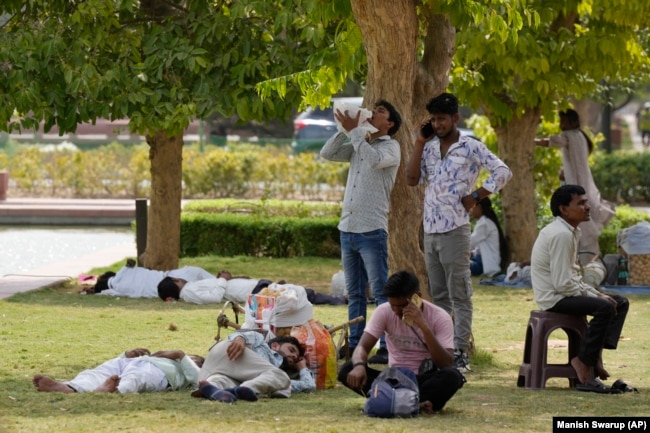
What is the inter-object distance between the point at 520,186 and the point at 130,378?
8594 mm

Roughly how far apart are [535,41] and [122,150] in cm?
1424

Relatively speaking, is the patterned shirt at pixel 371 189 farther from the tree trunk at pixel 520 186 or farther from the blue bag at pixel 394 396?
the tree trunk at pixel 520 186

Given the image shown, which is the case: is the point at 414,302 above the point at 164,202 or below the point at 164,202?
below

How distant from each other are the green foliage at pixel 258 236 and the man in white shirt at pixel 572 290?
9.24 m

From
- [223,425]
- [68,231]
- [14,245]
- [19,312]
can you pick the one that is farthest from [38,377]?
[68,231]

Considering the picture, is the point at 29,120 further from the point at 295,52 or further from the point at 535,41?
the point at 535,41

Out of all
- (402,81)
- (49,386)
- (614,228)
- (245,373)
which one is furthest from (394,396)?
(614,228)

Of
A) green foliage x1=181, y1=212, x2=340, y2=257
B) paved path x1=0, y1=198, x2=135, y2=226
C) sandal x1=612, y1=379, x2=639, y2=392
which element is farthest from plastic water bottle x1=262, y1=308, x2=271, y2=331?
paved path x1=0, y1=198, x2=135, y2=226

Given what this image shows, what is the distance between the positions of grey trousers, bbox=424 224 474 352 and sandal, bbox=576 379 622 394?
3.13ft

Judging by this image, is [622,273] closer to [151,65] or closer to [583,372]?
[151,65]

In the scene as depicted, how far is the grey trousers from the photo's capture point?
8.41 meters

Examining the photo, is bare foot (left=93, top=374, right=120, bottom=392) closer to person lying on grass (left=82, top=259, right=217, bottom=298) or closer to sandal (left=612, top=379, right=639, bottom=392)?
sandal (left=612, top=379, right=639, bottom=392)

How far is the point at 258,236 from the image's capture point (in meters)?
17.4

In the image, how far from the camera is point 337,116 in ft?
28.1
